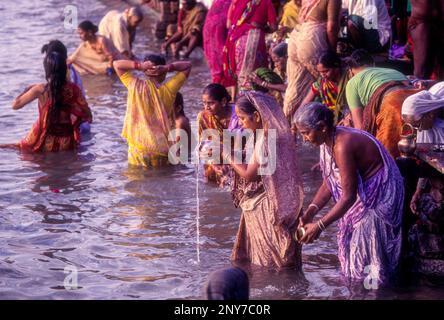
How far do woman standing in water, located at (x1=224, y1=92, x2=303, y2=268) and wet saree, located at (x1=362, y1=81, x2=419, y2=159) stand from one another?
2.96 feet

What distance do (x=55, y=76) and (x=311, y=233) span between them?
14.6 ft

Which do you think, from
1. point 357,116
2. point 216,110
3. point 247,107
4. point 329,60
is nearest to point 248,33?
point 329,60

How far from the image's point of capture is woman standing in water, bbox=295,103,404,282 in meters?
6.07

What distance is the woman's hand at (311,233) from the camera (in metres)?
6.16

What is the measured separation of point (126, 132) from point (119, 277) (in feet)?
9.06

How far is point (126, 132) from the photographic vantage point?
31.2 feet

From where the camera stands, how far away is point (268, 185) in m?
6.54

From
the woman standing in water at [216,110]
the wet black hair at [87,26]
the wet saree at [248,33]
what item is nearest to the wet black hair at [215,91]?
the woman standing in water at [216,110]

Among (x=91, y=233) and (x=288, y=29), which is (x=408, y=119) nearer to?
(x=91, y=233)

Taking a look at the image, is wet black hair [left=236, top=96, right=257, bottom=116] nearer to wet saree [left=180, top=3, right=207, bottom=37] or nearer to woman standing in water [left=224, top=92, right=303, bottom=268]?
woman standing in water [left=224, top=92, right=303, bottom=268]

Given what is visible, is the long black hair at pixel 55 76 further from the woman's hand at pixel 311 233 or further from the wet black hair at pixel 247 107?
the woman's hand at pixel 311 233

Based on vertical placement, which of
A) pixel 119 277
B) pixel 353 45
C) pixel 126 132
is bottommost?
pixel 119 277
